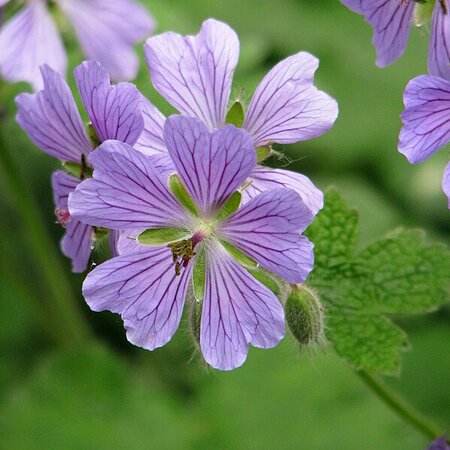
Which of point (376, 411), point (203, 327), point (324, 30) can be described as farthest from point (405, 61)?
point (203, 327)

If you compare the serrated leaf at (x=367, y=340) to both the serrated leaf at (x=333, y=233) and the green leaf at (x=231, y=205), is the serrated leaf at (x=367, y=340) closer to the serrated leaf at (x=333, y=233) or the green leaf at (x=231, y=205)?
the serrated leaf at (x=333, y=233)

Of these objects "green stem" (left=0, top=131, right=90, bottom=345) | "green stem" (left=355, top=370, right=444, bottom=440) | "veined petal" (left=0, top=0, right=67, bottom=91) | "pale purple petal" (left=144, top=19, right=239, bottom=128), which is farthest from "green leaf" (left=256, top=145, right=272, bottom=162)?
"green stem" (left=0, top=131, right=90, bottom=345)

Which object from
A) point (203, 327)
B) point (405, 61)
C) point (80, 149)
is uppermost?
point (80, 149)

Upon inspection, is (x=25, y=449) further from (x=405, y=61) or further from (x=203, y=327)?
(x=405, y=61)

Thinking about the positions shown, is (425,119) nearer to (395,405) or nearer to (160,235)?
(160,235)

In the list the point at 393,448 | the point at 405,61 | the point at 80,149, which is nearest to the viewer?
the point at 80,149

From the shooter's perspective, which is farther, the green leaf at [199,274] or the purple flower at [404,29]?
the purple flower at [404,29]

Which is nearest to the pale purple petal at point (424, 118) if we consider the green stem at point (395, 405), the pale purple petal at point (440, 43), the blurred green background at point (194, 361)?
the pale purple petal at point (440, 43)
